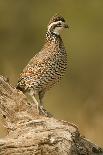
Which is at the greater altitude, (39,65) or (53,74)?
(39,65)

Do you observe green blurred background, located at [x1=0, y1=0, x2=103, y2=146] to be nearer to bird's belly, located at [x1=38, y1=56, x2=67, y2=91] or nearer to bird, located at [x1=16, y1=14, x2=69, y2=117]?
bird, located at [x1=16, y1=14, x2=69, y2=117]

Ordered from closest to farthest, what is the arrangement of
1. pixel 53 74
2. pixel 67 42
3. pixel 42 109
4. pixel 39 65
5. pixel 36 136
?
pixel 36 136 → pixel 42 109 → pixel 53 74 → pixel 39 65 → pixel 67 42

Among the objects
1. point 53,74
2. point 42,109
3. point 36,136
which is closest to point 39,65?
point 53,74

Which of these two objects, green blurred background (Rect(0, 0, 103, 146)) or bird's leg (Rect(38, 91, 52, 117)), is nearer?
bird's leg (Rect(38, 91, 52, 117))

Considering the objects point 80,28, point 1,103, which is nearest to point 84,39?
point 80,28

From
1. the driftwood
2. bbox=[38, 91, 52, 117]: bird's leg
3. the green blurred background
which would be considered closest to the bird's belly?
bbox=[38, 91, 52, 117]: bird's leg

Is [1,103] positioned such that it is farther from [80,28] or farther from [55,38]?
[80,28]

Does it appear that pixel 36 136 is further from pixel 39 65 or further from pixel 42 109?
pixel 39 65
